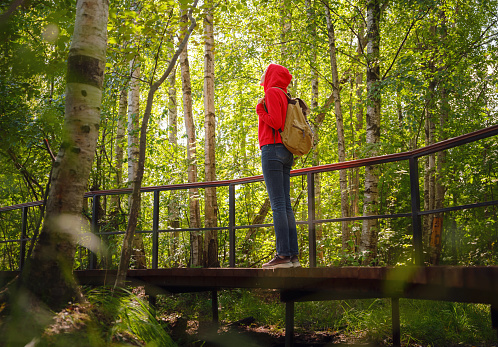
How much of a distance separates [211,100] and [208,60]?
91cm

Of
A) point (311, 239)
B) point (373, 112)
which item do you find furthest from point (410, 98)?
point (311, 239)

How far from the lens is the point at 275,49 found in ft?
41.1

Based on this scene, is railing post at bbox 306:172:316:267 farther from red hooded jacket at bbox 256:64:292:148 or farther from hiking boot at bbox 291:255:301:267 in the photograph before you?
red hooded jacket at bbox 256:64:292:148

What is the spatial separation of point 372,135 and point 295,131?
4.69 m

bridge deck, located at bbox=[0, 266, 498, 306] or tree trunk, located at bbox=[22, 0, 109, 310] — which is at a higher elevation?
tree trunk, located at bbox=[22, 0, 109, 310]

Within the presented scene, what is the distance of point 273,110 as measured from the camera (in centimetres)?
398

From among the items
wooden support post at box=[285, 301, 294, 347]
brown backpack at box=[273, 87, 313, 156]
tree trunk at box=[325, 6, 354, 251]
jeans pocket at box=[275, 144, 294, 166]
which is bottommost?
wooden support post at box=[285, 301, 294, 347]

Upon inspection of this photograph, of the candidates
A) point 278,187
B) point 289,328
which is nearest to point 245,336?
point 289,328

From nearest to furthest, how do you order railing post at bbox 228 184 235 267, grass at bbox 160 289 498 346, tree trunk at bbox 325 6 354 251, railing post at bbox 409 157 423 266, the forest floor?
railing post at bbox 409 157 423 266
railing post at bbox 228 184 235 267
the forest floor
grass at bbox 160 289 498 346
tree trunk at bbox 325 6 354 251

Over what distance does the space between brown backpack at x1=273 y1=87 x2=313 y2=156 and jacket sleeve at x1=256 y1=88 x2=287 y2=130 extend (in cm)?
8

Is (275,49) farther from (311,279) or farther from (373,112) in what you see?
(311,279)

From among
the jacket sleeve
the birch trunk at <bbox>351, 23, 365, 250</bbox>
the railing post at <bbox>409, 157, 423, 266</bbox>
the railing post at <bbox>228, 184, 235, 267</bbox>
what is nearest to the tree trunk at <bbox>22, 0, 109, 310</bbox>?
the jacket sleeve

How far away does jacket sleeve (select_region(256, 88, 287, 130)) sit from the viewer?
3.98m

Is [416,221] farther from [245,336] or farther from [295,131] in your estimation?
[245,336]
